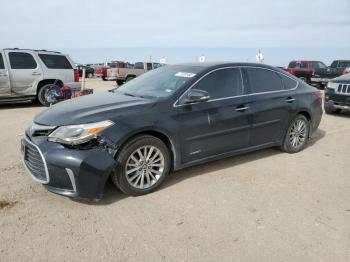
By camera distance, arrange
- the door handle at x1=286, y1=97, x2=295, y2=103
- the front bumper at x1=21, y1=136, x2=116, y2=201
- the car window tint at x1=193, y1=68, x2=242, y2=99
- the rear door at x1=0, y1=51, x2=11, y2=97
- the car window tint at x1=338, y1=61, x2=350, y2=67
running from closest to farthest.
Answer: the front bumper at x1=21, y1=136, x2=116, y2=201 < the car window tint at x1=193, y1=68, x2=242, y2=99 < the door handle at x1=286, y1=97, x2=295, y2=103 < the rear door at x1=0, y1=51, x2=11, y2=97 < the car window tint at x1=338, y1=61, x2=350, y2=67

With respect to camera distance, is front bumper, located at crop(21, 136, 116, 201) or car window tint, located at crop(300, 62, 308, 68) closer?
front bumper, located at crop(21, 136, 116, 201)

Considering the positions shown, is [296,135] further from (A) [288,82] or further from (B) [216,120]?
(B) [216,120]

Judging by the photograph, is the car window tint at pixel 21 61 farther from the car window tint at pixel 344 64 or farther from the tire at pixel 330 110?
the car window tint at pixel 344 64

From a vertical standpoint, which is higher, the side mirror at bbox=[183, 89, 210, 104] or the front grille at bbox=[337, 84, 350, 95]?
the side mirror at bbox=[183, 89, 210, 104]

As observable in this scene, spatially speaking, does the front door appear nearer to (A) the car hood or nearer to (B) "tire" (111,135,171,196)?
(B) "tire" (111,135,171,196)

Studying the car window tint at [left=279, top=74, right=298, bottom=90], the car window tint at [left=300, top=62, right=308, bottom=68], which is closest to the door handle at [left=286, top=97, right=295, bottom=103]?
the car window tint at [left=279, top=74, right=298, bottom=90]

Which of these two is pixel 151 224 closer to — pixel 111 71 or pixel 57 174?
pixel 57 174

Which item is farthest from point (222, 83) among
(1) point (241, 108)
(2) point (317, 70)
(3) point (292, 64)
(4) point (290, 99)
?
(3) point (292, 64)

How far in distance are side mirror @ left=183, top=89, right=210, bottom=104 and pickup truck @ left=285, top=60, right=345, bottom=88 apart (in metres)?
18.0

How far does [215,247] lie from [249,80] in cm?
288

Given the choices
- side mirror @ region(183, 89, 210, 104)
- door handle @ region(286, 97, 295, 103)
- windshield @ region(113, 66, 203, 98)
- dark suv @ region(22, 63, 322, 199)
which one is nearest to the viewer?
dark suv @ region(22, 63, 322, 199)

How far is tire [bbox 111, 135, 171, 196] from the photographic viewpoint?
3.90 metres

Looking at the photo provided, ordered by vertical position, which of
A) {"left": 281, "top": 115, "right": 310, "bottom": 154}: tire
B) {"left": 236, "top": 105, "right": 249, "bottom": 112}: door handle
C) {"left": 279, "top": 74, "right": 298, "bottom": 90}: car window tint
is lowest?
{"left": 281, "top": 115, "right": 310, "bottom": 154}: tire

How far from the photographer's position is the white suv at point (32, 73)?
34.7ft
